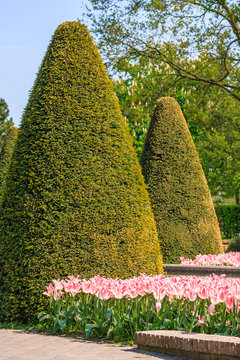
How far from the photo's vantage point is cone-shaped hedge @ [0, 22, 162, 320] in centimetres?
626

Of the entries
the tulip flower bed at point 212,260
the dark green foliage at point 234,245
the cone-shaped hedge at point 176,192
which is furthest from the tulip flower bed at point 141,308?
the dark green foliage at point 234,245

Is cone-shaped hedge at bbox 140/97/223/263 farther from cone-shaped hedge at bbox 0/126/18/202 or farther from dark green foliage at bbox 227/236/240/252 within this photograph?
dark green foliage at bbox 227/236/240/252

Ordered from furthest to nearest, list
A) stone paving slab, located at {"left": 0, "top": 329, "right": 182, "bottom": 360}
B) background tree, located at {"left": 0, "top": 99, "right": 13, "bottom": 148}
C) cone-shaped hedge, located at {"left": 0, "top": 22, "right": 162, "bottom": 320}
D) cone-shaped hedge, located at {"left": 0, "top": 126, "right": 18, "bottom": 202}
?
background tree, located at {"left": 0, "top": 99, "right": 13, "bottom": 148} < cone-shaped hedge, located at {"left": 0, "top": 126, "right": 18, "bottom": 202} < cone-shaped hedge, located at {"left": 0, "top": 22, "right": 162, "bottom": 320} < stone paving slab, located at {"left": 0, "top": 329, "right": 182, "bottom": 360}

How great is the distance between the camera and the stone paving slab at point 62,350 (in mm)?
4461

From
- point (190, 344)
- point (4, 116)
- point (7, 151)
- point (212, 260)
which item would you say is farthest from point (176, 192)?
point (4, 116)

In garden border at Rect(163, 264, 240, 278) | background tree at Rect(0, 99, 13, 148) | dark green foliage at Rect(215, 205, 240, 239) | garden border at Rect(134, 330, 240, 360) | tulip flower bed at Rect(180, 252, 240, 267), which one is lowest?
garden border at Rect(134, 330, 240, 360)

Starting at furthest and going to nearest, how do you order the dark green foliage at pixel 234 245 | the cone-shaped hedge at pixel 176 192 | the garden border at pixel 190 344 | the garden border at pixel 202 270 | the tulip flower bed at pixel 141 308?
the dark green foliage at pixel 234 245 < the cone-shaped hedge at pixel 176 192 < the garden border at pixel 202 270 < the tulip flower bed at pixel 141 308 < the garden border at pixel 190 344

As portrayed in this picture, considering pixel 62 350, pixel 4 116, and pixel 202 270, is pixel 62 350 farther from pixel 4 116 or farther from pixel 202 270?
pixel 4 116

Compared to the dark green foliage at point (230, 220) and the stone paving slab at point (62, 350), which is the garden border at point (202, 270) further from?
the dark green foliage at point (230, 220)

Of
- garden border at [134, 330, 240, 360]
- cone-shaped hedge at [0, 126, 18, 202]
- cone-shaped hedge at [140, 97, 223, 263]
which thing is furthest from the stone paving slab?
cone-shaped hedge at [0, 126, 18, 202]

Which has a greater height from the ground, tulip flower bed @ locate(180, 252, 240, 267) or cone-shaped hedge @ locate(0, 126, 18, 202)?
cone-shaped hedge @ locate(0, 126, 18, 202)

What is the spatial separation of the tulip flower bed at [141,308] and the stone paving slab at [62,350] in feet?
0.81

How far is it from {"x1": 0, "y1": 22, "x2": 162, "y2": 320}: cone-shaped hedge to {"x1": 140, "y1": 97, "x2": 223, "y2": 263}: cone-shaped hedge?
10.7 ft

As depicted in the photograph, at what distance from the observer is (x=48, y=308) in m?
6.02
